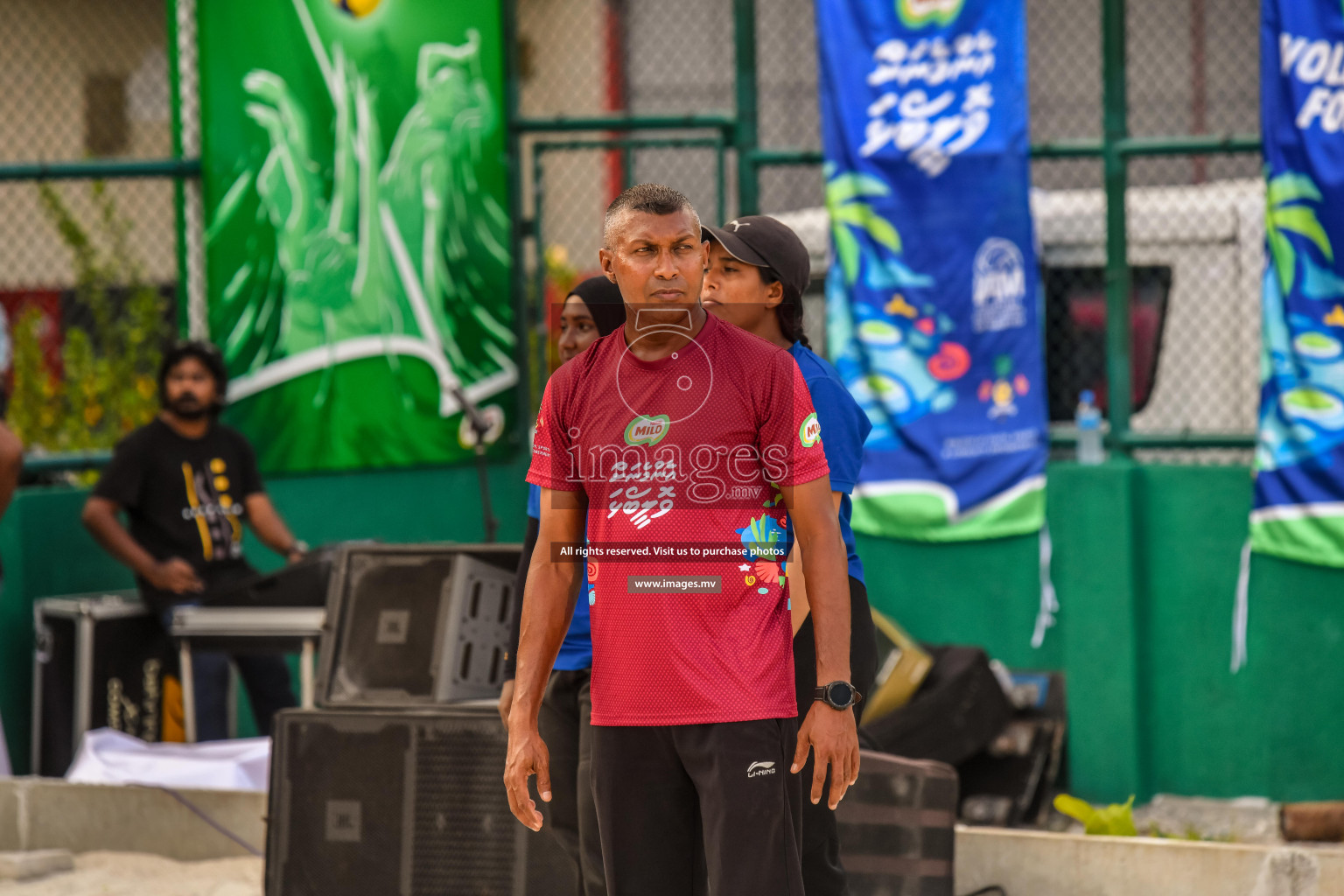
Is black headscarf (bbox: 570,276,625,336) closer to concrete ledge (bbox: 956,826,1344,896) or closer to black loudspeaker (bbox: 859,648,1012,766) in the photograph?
concrete ledge (bbox: 956,826,1344,896)

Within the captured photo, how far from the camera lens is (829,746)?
265 centimetres

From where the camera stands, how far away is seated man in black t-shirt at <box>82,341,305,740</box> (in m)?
6.00

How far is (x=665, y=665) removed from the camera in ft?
8.64

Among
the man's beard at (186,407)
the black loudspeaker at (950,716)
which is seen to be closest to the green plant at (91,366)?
the man's beard at (186,407)

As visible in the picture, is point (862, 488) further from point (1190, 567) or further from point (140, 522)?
point (140, 522)

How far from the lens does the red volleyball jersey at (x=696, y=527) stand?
2633 mm

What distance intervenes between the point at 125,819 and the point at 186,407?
5.63 feet

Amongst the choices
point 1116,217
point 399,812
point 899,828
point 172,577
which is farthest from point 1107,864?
point 172,577

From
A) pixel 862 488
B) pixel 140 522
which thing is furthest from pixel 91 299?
pixel 862 488

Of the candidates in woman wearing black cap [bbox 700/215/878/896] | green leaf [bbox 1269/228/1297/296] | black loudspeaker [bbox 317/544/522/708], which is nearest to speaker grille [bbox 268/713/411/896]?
black loudspeaker [bbox 317/544/522/708]

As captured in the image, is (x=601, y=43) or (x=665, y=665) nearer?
(x=665, y=665)

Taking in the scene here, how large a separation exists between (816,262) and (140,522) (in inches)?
158

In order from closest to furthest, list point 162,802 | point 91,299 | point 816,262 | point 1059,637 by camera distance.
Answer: point 162,802
point 1059,637
point 91,299
point 816,262

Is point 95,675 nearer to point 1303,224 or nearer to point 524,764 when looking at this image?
point 524,764
